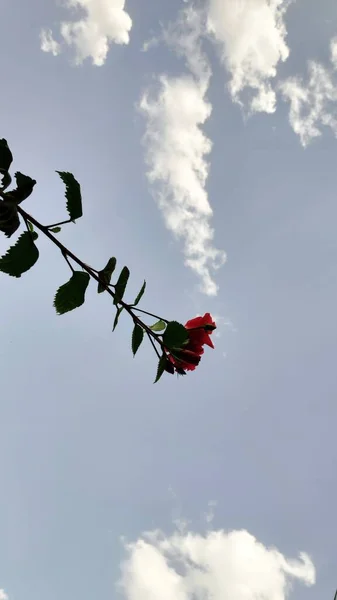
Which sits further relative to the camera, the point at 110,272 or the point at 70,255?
the point at 110,272

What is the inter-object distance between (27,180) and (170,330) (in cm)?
95

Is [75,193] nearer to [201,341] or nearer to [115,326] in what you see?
[115,326]

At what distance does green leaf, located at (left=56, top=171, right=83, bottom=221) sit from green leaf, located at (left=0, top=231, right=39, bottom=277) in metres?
0.21

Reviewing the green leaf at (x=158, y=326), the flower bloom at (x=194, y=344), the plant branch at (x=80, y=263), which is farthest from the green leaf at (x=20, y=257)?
the flower bloom at (x=194, y=344)

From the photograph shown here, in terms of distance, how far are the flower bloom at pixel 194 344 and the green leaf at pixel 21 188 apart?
1032 millimetres

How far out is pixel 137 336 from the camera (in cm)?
203

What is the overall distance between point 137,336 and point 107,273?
34 centimetres

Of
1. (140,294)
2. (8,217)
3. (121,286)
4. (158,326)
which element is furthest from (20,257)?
(158,326)

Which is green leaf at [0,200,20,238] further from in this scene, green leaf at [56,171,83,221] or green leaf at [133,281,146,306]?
green leaf at [133,281,146,306]

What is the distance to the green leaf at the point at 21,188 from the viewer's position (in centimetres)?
157

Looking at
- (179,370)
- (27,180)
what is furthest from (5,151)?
(179,370)

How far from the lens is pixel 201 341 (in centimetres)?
231

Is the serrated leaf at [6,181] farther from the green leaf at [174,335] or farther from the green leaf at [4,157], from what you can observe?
the green leaf at [174,335]

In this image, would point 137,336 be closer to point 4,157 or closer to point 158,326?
point 158,326
